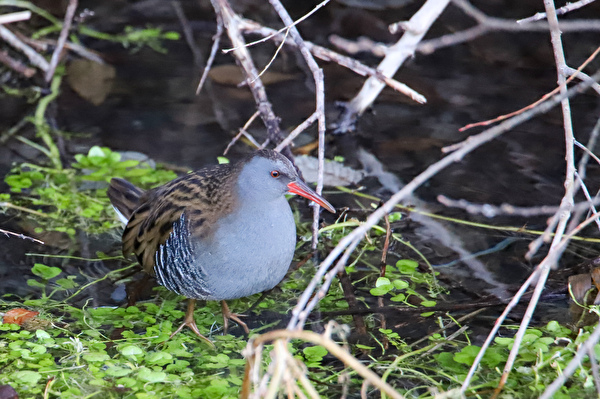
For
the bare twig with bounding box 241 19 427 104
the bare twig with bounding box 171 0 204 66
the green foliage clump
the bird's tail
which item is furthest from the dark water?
the bare twig with bounding box 241 19 427 104

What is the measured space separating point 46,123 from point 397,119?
2.73 meters

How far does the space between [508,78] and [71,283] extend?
13.3 feet

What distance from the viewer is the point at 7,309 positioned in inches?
139

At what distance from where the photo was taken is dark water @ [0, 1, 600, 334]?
13.4 ft

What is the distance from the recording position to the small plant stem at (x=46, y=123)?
16.6ft

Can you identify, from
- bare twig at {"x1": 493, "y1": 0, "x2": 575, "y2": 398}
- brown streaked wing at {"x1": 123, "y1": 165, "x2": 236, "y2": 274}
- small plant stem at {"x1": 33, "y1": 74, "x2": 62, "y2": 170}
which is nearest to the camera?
bare twig at {"x1": 493, "y1": 0, "x2": 575, "y2": 398}

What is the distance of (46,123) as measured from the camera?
18.2 feet

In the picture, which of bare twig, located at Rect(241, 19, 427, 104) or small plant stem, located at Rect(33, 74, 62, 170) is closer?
bare twig, located at Rect(241, 19, 427, 104)

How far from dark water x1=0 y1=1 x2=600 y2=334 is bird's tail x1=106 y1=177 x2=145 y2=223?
28 centimetres

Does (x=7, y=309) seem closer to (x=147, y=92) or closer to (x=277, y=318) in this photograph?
(x=277, y=318)

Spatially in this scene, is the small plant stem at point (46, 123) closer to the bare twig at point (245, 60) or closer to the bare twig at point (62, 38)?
the bare twig at point (62, 38)

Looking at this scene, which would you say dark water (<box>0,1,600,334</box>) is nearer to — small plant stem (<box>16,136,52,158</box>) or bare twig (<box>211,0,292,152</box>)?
small plant stem (<box>16,136,52,158</box>)

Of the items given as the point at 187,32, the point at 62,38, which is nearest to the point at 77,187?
the point at 62,38

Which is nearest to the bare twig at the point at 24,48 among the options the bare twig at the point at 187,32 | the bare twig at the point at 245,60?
the bare twig at the point at 187,32
